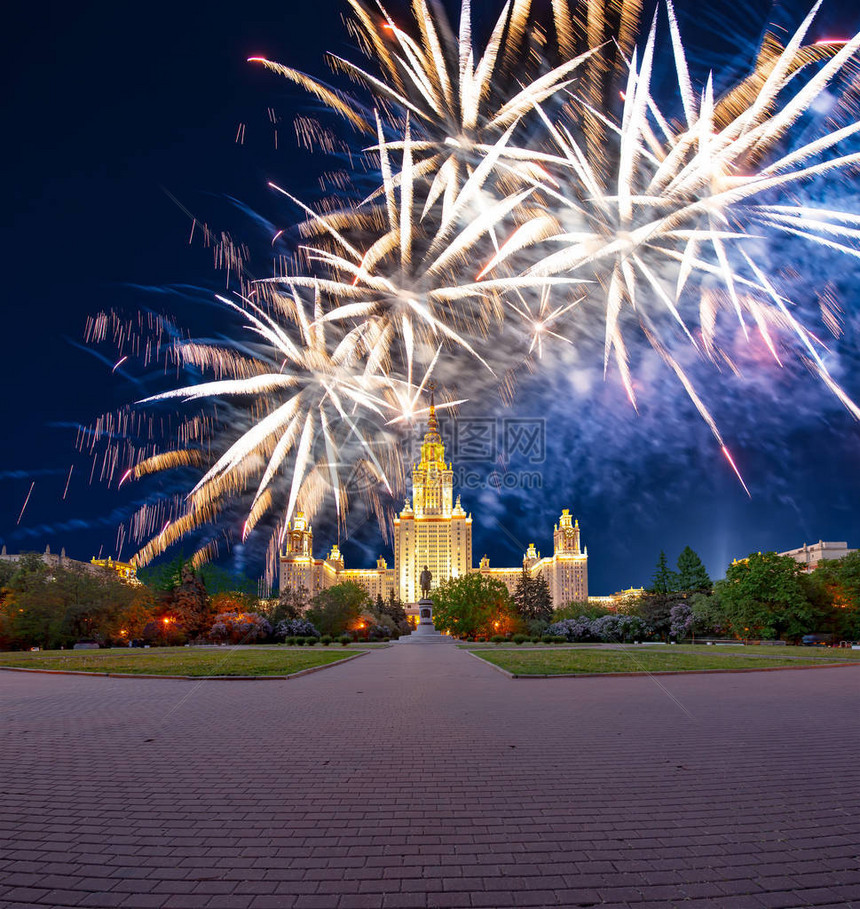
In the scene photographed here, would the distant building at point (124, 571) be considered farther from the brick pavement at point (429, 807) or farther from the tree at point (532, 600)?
the brick pavement at point (429, 807)

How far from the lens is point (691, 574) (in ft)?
242

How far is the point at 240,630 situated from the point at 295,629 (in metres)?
4.18

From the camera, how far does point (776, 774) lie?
784 centimetres

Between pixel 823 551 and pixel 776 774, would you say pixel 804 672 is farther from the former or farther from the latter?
pixel 823 551

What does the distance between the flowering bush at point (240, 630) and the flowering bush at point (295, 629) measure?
1238 millimetres

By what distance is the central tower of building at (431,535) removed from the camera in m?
164

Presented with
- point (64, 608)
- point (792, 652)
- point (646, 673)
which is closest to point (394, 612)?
point (64, 608)

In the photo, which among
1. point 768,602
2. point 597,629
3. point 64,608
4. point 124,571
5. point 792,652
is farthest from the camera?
point 124,571

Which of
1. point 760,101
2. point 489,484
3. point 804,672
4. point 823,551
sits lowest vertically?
point 804,672

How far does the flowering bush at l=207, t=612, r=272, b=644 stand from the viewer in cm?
4644

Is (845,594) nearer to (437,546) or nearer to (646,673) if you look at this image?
(646,673)

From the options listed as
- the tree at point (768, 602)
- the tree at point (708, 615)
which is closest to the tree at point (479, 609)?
the tree at point (708, 615)

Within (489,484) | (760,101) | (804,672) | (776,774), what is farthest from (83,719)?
(489,484)

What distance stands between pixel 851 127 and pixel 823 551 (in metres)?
134
